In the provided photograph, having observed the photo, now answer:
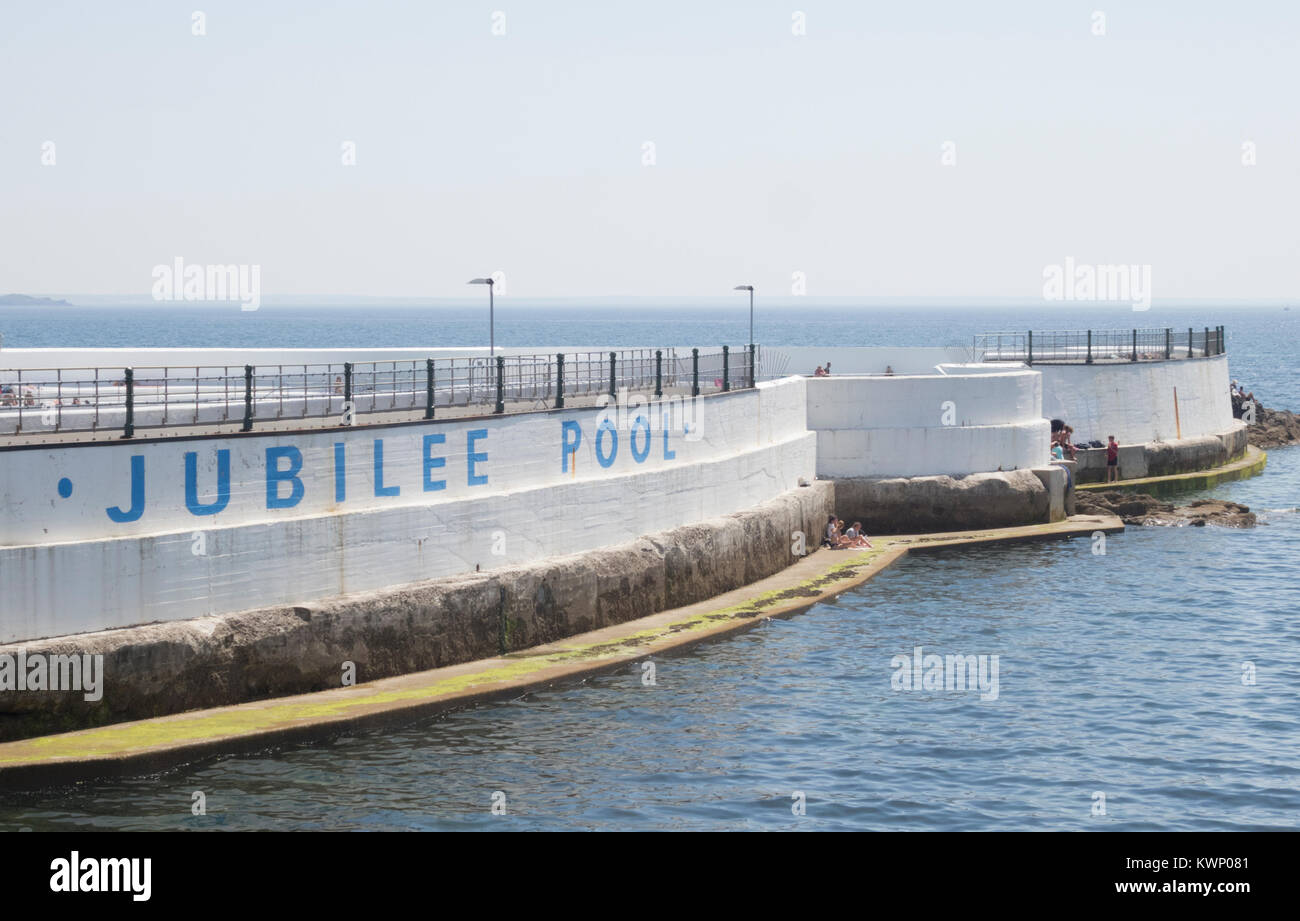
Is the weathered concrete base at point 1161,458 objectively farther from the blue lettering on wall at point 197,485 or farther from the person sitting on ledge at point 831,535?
the blue lettering on wall at point 197,485

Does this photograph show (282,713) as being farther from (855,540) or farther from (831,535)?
Result: (855,540)

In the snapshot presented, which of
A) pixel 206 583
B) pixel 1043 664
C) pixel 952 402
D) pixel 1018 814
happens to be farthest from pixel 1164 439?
pixel 206 583

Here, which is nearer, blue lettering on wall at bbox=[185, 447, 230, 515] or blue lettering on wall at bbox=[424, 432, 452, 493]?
blue lettering on wall at bbox=[185, 447, 230, 515]

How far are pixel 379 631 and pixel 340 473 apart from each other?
2.39 m

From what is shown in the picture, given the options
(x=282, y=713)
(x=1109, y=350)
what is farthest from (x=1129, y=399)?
(x=282, y=713)

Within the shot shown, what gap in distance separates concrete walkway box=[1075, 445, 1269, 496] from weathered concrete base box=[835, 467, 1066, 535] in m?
7.41

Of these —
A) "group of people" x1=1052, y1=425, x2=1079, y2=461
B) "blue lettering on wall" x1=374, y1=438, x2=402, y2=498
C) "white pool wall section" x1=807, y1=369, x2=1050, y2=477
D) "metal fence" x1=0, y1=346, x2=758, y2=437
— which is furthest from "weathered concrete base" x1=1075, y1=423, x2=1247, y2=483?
"blue lettering on wall" x1=374, y1=438, x2=402, y2=498

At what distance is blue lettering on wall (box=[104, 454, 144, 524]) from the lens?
2086cm

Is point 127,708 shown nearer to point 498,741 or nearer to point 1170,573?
→ point 498,741

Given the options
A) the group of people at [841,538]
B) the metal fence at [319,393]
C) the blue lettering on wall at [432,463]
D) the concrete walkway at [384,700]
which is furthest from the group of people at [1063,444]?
the blue lettering on wall at [432,463]

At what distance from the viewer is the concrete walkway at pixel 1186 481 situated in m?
49.6

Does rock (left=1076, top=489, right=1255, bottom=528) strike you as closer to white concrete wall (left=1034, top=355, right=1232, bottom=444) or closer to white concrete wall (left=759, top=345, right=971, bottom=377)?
white concrete wall (left=1034, top=355, right=1232, bottom=444)

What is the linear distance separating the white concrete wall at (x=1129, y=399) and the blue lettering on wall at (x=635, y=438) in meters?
22.2

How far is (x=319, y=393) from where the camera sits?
28031 mm
